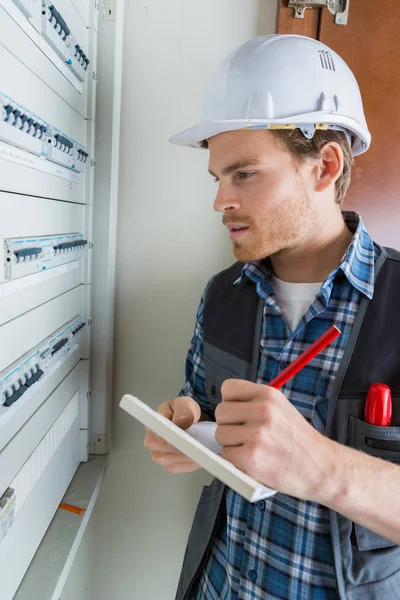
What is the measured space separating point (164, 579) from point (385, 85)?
5.51 feet

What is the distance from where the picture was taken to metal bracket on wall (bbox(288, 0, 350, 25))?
117cm

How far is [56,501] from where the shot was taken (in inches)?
44.0

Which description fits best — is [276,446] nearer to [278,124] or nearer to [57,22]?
[278,124]

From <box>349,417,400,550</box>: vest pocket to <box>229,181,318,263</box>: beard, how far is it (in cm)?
37

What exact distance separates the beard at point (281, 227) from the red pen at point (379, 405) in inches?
12.8

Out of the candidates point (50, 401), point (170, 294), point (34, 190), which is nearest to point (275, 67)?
point (34, 190)

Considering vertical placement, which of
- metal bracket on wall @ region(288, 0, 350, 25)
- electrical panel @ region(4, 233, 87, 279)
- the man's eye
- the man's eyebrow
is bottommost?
electrical panel @ region(4, 233, 87, 279)

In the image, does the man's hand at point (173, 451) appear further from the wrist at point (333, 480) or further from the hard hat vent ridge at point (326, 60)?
the hard hat vent ridge at point (326, 60)

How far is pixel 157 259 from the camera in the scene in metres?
1.33

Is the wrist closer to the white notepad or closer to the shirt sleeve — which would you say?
the white notepad

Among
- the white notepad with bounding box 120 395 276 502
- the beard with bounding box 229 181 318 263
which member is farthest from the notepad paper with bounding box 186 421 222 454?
the beard with bounding box 229 181 318 263

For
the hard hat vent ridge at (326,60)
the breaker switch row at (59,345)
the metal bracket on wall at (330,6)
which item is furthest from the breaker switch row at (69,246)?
the metal bracket on wall at (330,6)

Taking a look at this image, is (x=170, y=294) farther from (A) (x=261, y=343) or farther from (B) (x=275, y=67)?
(B) (x=275, y=67)

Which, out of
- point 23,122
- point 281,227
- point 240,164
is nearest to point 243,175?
Result: point 240,164
